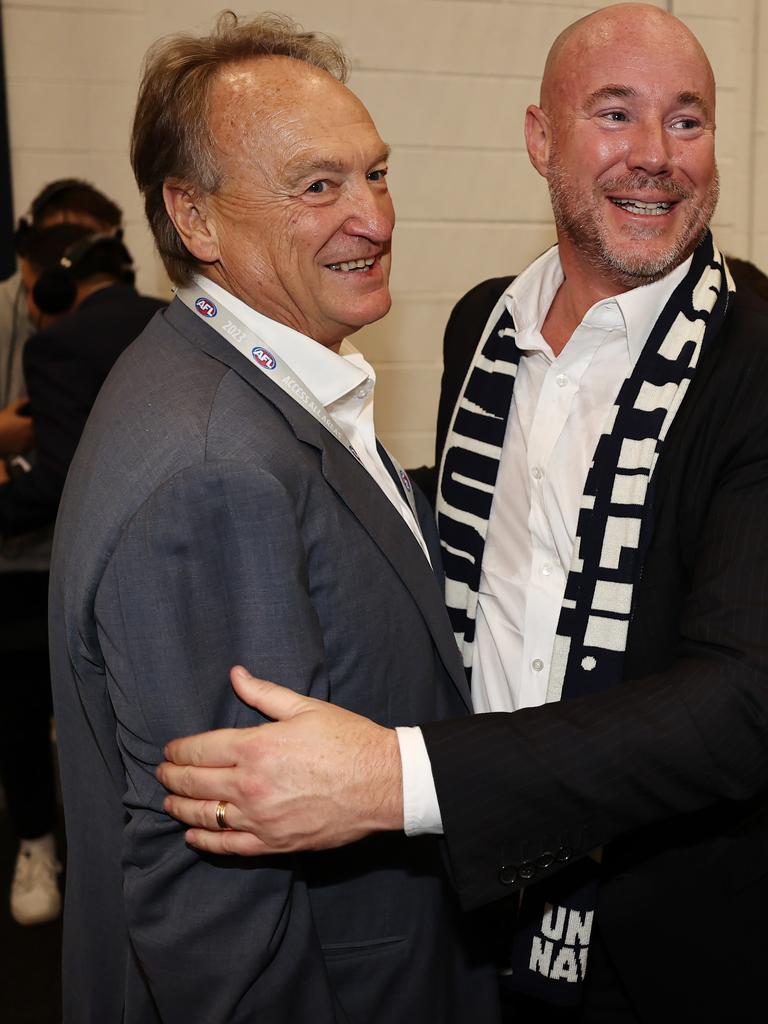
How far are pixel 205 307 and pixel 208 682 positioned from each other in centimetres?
50

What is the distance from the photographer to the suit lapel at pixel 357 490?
130 centimetres

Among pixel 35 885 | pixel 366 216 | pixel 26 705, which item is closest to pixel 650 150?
pixel 366 216

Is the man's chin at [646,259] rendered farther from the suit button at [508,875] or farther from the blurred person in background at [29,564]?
the blurred person in background at [29,564]

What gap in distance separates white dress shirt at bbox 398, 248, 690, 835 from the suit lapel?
289mm

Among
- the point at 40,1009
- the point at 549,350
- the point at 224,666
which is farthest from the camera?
the point at 40,1009

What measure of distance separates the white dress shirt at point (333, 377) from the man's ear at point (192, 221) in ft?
0.15

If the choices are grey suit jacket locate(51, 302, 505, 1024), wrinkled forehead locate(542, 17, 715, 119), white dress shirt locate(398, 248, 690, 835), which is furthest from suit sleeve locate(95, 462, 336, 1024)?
wrinkled forehead locate(542, 17, 715, 119)

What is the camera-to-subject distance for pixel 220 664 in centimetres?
120

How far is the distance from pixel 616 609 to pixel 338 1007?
65 centimetres

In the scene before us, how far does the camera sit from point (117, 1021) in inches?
56.6

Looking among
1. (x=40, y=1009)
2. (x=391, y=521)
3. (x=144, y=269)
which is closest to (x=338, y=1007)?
(x=391, y=521)

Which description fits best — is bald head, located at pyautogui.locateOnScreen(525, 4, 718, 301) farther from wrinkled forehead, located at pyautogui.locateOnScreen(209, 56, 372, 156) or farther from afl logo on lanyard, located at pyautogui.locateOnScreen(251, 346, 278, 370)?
afl logo on lanyard, located at pyautogui.locateOnScreen(251, 346, 278, 370)

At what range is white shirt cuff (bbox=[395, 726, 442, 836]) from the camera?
4.12 feet

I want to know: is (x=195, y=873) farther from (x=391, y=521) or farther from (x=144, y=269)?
(x=144, y=269)
